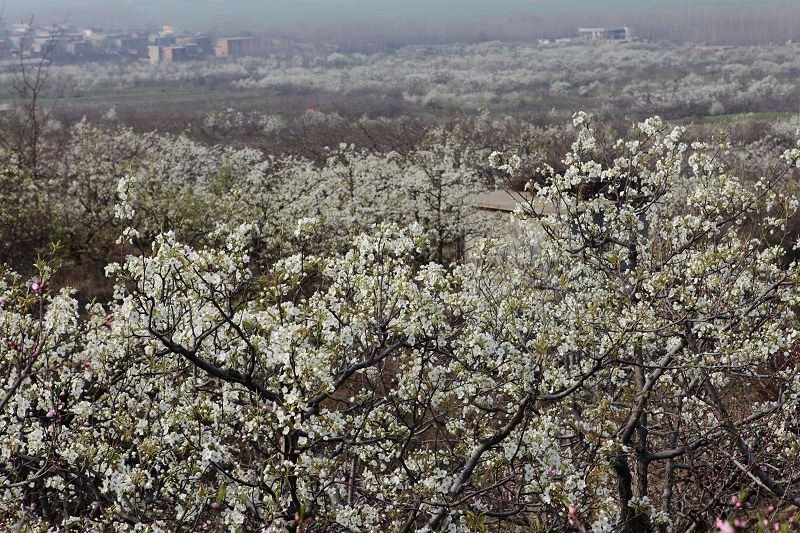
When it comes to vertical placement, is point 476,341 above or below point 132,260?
below

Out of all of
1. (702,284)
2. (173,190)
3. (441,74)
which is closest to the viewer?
(702,284)

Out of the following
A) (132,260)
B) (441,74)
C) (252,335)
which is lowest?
Answer: (252,335)

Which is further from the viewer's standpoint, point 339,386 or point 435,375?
point 339,386

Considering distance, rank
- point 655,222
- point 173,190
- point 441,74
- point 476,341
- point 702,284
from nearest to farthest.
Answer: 1. point 476,341
2. point 702,284
3. point 655,222
4. point 173,190
5. point 441,74

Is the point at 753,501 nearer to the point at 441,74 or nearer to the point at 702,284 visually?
the point at 702,284

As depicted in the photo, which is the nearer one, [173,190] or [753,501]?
[753,501]

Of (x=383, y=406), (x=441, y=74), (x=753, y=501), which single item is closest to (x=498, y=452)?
(x=383, y=406)

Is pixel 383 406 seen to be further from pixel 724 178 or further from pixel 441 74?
pixel 441 74

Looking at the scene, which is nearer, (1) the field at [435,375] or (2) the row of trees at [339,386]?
(2) the row of trees at [339,386]

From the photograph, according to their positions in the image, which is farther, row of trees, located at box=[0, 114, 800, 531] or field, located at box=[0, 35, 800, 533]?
field, located at box=[0, 35, 800, 533]

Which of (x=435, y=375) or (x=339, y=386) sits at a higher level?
(x=435, y=375)
